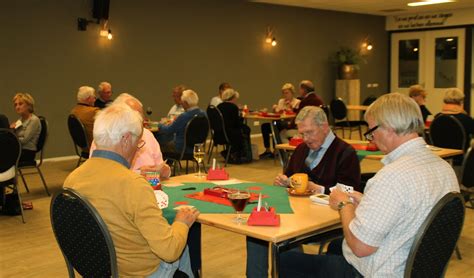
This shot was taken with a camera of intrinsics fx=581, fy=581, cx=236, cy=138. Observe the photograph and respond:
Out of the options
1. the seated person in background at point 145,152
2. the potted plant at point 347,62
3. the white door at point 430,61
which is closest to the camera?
the seated person in background at point 145,152

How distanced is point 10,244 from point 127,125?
9.94 feet

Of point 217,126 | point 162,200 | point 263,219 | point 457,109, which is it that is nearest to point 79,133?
point 217,126

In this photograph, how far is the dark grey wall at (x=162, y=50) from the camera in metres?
9.04

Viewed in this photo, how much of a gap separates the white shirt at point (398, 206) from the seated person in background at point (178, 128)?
493 centimetres

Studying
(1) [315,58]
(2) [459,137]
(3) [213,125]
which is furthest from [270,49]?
(2) [459,137]

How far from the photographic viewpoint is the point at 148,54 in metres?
10.5

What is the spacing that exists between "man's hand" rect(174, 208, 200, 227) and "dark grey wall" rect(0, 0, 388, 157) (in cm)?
705

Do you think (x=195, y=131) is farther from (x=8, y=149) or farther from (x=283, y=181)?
(x=283, y=181)

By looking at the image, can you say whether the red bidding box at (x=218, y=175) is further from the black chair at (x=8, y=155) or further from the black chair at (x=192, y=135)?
the black chair at (x=192, y=135)

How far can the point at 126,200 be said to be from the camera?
223cm

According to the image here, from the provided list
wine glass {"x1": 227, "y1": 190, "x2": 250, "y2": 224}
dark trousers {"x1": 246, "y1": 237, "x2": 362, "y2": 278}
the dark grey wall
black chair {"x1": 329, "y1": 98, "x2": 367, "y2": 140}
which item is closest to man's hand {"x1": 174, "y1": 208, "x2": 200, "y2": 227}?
wine glass {"x1": 227, "y1": 190, "x2": 250, "y2": 224}

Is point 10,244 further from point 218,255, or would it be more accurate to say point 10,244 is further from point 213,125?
point 213,125

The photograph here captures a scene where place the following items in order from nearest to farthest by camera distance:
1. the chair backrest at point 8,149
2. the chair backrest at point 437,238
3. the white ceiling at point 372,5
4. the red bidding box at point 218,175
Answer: the chair backrest at point 437,238 → the red bidding box at point 218,175 → the chair backrest at point 8,149 → the white ceiling at point 372,5

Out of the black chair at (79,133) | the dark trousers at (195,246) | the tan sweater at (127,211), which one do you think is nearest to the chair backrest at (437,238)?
the tan sweater at (127,211)
